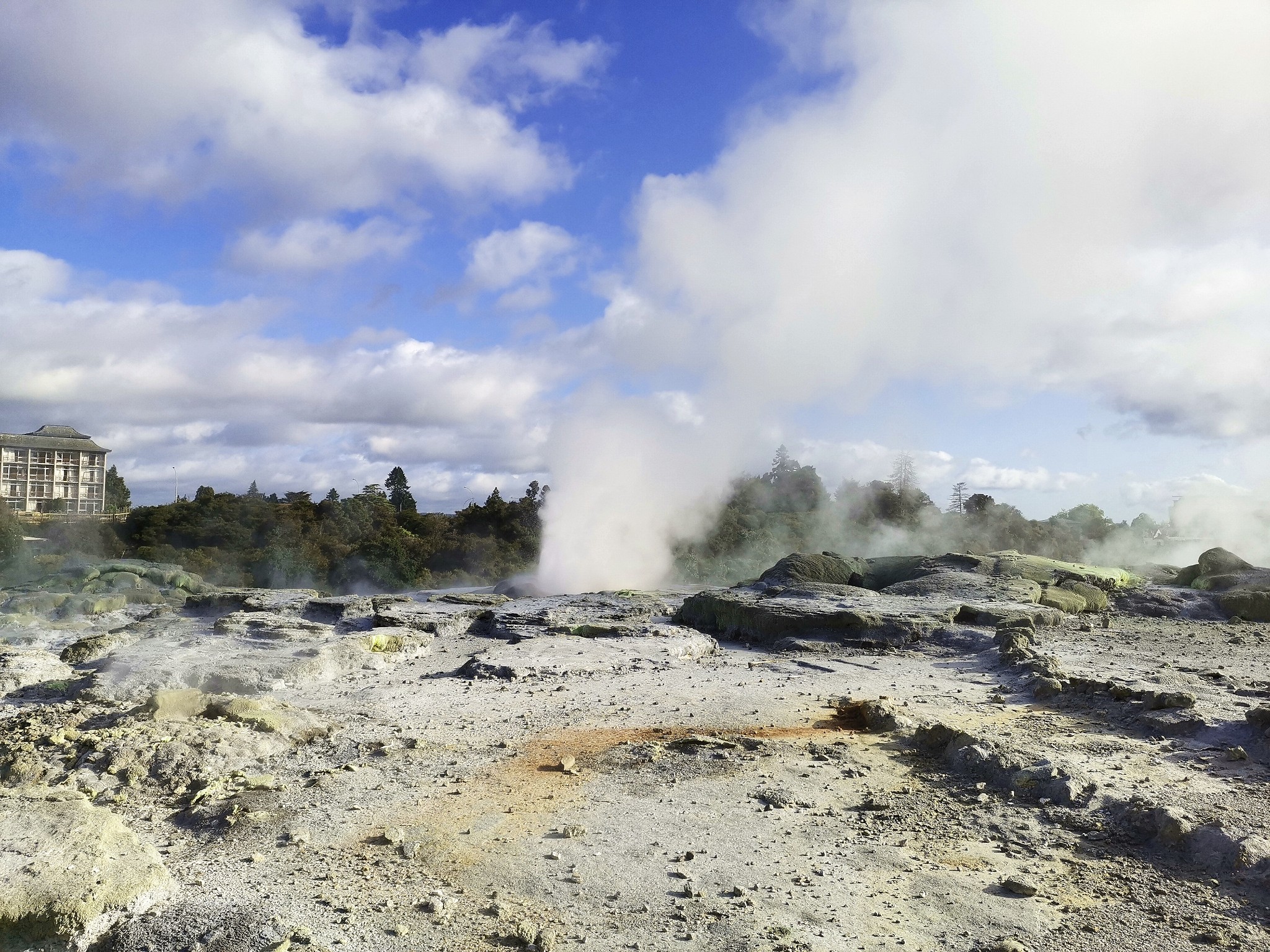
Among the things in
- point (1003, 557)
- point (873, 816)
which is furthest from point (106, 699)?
point (1003, 557)

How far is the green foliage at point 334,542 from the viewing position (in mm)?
24984

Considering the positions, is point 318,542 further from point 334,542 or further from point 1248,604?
point 1248,604

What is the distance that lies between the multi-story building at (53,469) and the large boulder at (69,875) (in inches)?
1834

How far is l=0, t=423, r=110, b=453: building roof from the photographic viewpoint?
150 feet

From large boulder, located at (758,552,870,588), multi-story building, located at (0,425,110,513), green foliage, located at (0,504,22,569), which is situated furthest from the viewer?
multi-story building, located at (0,425,110,513)

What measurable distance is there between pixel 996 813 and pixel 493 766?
3006mm

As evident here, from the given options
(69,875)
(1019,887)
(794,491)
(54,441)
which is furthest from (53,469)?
(1019,887)

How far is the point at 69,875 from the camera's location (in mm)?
3693

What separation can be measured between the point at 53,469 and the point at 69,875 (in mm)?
51927

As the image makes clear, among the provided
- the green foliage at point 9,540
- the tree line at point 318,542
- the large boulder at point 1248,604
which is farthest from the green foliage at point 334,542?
the large boulder at point 1248,604

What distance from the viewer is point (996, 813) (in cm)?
481

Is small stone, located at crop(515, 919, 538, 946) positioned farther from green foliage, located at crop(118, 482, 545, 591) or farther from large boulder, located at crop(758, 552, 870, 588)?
green foliage, located at crop(118, 482, 545, 591)

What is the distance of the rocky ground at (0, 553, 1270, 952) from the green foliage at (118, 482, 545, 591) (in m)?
14.5

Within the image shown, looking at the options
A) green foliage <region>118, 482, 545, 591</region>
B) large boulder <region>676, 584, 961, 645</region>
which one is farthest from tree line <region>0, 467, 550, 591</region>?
large boulder <region>676, 584, 961, 645</region>
